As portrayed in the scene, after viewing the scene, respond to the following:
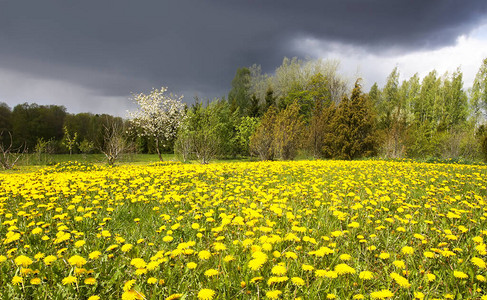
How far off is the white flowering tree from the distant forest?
1560 mm

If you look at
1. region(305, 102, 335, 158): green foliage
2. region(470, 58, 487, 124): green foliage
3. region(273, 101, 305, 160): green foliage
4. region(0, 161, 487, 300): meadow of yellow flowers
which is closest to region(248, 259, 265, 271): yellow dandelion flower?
region(0, 161, 487, 300): meadow of yellow flowers

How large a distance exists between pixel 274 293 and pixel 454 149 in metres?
28.3

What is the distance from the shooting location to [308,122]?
3556cm

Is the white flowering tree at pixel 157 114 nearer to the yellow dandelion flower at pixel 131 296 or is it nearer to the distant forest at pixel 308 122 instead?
the distant forest at pixel 308 122

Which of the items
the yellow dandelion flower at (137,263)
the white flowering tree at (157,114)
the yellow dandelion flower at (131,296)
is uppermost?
the white flowering tree at (157,114)

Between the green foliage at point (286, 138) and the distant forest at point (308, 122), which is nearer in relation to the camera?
the green foliage at point (286, 138)

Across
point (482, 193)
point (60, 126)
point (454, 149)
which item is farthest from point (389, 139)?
point (60, 126)

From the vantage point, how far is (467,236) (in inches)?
112

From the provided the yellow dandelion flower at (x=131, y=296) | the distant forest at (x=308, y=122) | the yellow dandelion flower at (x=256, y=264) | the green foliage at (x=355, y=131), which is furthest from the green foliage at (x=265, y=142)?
the yellow dandelion flower at (x=131, y=296)

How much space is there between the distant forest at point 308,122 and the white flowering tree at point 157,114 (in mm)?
1560

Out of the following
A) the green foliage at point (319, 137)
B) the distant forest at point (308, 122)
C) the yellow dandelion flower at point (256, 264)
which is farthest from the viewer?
the green foliage at point (319, 137)

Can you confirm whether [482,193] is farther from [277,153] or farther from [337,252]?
[277,153]

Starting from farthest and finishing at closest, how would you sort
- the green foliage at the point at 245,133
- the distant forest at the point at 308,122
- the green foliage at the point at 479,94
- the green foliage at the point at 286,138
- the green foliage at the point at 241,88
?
1. the green foliage at the point at 241,88
2. the green foliage at the point at 245,133
3. the green foliage at the point at 479,94
4. the distant forest at the point at 308,122
5. the green foliage at the point at 286,138

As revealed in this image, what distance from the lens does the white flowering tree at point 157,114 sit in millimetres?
26812
